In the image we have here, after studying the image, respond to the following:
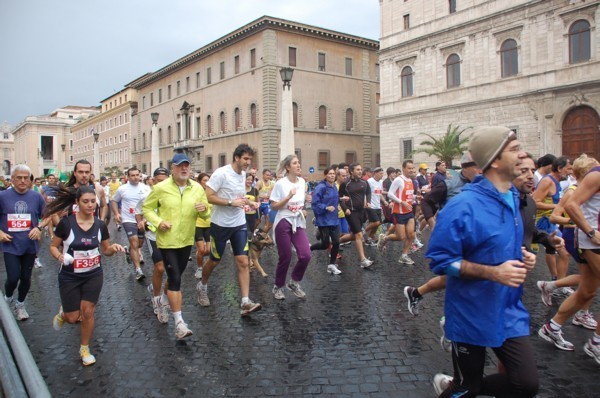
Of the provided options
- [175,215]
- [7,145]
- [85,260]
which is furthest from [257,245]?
[7,145]

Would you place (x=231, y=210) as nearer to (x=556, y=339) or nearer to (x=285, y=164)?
(x=285, y=164)

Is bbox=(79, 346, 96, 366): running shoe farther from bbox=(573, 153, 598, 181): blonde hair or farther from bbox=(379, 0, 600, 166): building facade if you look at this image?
bbox=(379, 0, 600, 166): building facade

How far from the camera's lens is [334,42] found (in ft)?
148

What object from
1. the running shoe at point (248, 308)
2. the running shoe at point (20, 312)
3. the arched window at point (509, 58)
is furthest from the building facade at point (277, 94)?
the running shoe at point (248, 308)

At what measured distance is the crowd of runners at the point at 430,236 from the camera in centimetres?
279

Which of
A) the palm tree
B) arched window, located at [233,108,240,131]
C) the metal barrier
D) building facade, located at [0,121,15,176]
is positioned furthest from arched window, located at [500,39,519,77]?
building facade, located at [0,121,15,176]

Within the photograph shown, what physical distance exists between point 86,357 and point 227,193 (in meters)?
2.59

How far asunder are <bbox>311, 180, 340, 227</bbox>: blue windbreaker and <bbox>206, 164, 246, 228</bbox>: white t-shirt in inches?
98.0

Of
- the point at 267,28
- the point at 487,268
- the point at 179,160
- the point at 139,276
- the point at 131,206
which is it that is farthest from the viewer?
the point at 267,28

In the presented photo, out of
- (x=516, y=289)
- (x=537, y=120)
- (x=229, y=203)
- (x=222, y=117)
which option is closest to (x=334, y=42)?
(x=222, y=117)

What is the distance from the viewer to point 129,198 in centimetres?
934

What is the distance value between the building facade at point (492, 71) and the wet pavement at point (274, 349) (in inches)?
916

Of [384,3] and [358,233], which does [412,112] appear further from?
[358,233]

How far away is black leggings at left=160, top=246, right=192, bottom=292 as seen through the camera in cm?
545
